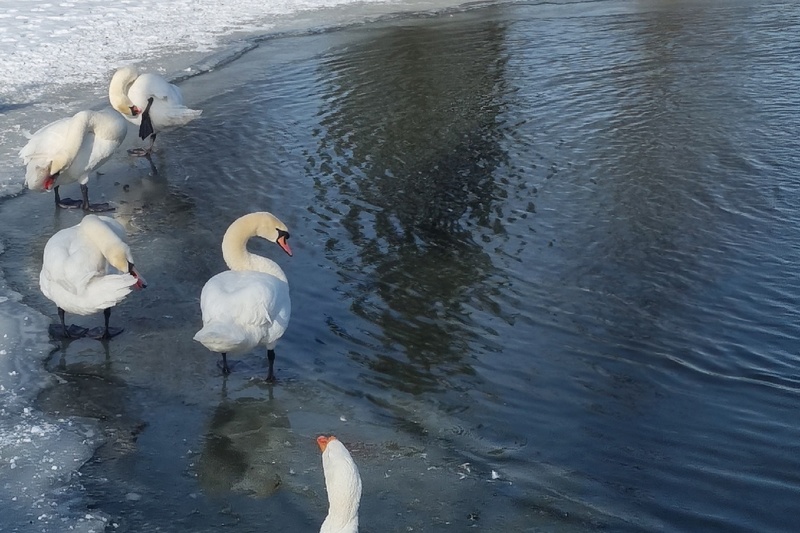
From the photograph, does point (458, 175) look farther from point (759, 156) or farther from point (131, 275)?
point (131, 275)

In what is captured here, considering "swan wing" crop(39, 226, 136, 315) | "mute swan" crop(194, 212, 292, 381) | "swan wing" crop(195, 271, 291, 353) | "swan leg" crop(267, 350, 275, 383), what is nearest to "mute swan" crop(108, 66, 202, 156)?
"swan wing" crop(39, 226, 136, 315)

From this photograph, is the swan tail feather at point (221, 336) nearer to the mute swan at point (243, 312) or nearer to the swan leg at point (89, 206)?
the mute swan at point (243, 312)

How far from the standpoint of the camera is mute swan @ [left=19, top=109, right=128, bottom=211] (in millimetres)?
9266

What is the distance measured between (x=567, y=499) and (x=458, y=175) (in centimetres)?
546

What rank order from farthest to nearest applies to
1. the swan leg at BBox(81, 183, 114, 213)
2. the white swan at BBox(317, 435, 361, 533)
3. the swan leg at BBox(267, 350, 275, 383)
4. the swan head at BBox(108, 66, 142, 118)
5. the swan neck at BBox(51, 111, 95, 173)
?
the swan head at BBox(108, 66, 142, 118) → the swan leg at BBox(81, 183, 114, 213) → the swan neck at BBox(51, 111, 95, 173) → the swan leg at BBox(267, 350, 275, 383) → the white swan at BBox(317, 435, 361, 533)

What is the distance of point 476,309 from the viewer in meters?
7.21

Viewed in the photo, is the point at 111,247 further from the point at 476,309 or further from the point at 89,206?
the point at 89,206

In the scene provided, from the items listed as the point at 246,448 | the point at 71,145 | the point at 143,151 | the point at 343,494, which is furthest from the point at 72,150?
the point at 343,494

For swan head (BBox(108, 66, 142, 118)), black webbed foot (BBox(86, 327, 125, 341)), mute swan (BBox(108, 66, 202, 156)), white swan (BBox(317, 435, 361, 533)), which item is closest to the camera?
white swan (BBox(317, 435, 361, 533))

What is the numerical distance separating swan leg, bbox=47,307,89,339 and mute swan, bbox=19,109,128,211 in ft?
8.58

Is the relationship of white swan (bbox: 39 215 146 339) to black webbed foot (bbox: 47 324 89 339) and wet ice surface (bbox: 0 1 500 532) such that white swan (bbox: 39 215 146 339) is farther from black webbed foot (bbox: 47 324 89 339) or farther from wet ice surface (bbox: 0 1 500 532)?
wet ice surface (bbox: 0 1 500 532)

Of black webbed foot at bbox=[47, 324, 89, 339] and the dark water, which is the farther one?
black webbed foot at bbox=[47, 324, 89, 339]

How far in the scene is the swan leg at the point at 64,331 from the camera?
22.6 ft

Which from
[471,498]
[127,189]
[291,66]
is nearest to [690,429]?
[471,498]
